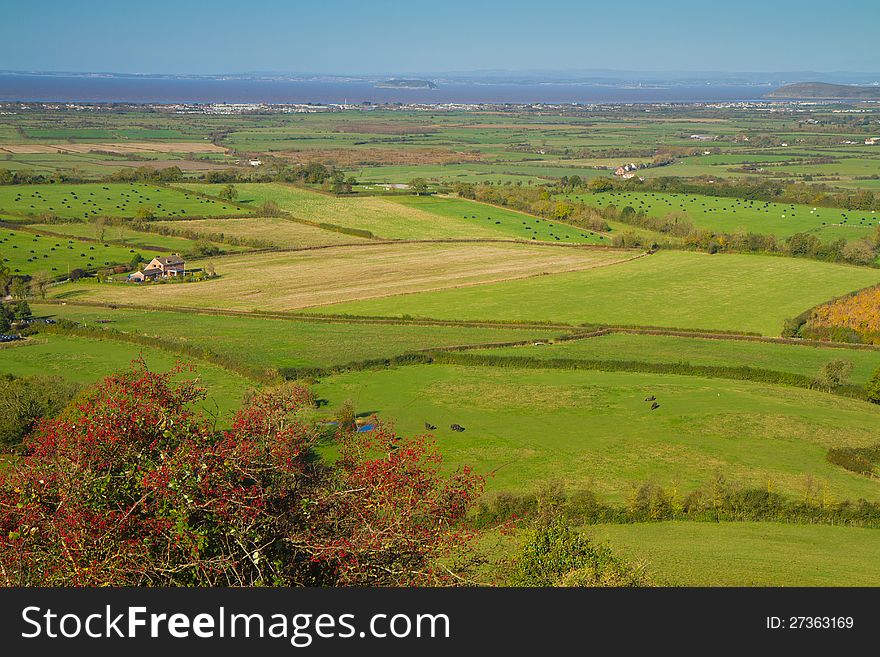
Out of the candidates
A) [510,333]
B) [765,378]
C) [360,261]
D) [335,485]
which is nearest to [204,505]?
[335,485]

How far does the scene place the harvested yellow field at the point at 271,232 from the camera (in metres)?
98.2

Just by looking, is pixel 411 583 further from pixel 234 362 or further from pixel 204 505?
pixel 234 362

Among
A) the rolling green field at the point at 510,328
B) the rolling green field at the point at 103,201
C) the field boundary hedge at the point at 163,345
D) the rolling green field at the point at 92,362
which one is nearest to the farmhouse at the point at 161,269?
the rolling green field at the point at 510,328

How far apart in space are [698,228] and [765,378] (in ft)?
191

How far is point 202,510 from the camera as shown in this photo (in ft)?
38.8

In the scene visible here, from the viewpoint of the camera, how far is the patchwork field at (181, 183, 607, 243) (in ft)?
349

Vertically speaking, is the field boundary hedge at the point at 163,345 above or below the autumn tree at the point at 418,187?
below

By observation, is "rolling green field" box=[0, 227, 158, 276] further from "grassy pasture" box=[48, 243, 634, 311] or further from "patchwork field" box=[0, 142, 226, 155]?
"patchwork field" box=[0, 142, 226, 155]

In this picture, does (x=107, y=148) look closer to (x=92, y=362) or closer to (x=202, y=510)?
(x=92, y=362)

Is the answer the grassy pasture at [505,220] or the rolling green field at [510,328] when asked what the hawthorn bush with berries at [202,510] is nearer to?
the rolling green field at [510,328]

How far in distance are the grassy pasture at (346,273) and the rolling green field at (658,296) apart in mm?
3586

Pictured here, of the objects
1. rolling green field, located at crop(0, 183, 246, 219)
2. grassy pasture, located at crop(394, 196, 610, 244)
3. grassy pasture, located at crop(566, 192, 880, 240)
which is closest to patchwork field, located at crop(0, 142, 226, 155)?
rolling green field, located at crop(0, 183, 246, 219)

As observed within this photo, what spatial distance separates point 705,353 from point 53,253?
6201 centimetres

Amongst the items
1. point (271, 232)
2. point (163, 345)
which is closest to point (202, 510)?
point (163, 345)
